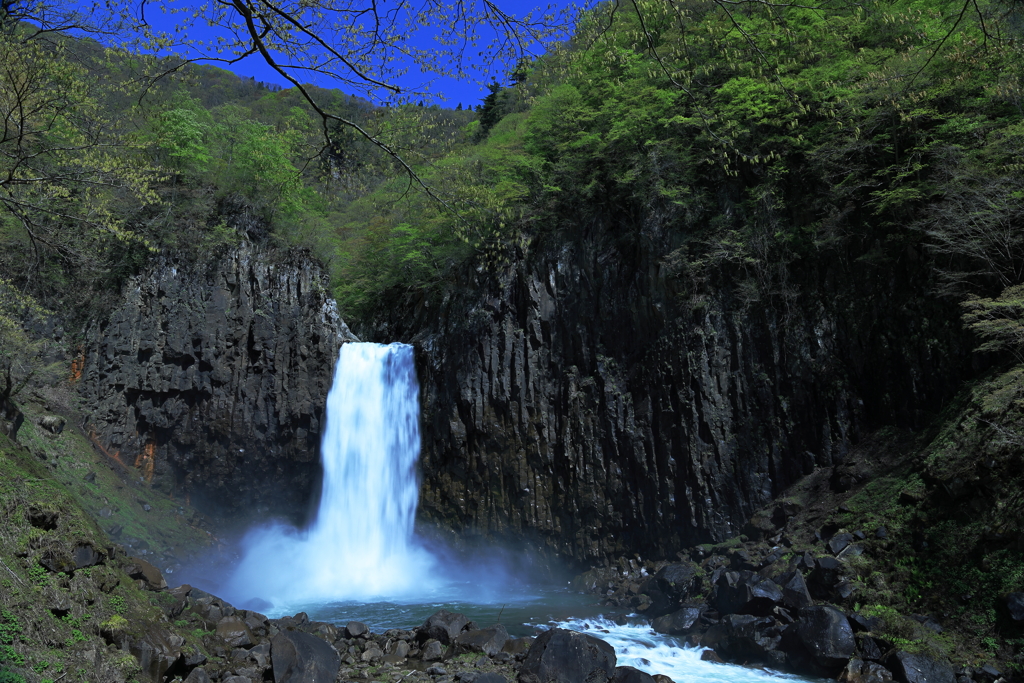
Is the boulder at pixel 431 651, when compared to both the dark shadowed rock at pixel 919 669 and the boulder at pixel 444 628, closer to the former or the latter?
the boulder at pixel 444 628

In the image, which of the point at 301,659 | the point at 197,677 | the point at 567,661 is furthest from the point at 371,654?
the point at 567,661

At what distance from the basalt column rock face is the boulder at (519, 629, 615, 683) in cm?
1359

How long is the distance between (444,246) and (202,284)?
28.3 ft

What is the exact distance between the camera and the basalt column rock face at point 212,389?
19797 millimetres

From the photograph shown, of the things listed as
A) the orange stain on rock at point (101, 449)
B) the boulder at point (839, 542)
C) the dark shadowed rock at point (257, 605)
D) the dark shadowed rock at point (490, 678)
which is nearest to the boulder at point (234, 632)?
the dark shadowed rock at point (490, 678)

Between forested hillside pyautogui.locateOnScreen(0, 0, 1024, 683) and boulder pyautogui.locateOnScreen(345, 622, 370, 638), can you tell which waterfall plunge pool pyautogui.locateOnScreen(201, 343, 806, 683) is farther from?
boulder pyautogui.locateOnScreen(345, 622, 370, 638)

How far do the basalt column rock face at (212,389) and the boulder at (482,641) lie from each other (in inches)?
480

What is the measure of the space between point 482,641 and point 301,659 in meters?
2.84

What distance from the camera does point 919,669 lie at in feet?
26.4

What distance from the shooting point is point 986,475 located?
9352 mm

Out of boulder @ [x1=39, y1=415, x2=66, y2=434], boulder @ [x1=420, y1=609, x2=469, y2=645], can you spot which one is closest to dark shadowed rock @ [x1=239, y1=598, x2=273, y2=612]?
boulder @ [x1=420, y1=609, x2=469, y2=645]

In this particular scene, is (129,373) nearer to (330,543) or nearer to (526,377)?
(330,543)

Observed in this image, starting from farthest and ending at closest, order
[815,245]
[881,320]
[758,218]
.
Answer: [758,218] → [815,245] → [881,320]

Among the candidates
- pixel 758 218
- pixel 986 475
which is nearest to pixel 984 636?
pixel 986 475
